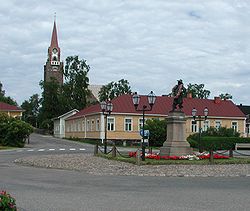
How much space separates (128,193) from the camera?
12930 millimetres

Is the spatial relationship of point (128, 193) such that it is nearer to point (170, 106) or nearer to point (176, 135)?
point (176, 135)

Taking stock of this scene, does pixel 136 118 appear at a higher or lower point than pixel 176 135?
higher

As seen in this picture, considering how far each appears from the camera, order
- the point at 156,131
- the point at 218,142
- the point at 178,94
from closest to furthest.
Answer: the point at 178,94
the point at 218,142
the point at 156,131

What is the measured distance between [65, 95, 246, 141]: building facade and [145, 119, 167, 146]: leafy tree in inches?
293

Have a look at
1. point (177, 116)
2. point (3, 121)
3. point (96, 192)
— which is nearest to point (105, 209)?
point (96, 192)

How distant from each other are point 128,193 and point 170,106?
53.4 metres

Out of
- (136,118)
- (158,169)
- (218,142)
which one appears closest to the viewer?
(158,169)

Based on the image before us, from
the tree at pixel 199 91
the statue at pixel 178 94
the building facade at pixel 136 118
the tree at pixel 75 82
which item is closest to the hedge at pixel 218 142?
the building facade at pixel 136 118

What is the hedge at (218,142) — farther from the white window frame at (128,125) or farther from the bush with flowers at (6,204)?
the bush with flowers at (6,204)

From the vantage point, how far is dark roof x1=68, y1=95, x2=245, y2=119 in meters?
62.4

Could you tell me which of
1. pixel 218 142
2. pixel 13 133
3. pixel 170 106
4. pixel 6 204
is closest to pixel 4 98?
pixel 170 106

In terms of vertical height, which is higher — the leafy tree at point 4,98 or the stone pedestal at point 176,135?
the leafy tree at point 4,98

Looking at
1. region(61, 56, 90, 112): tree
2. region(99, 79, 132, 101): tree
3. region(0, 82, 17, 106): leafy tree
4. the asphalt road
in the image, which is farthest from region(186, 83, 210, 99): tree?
the asphalt road

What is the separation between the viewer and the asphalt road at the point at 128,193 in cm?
1044
